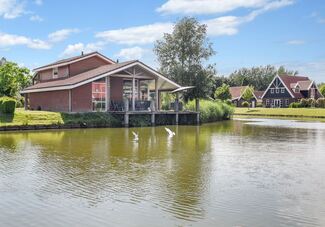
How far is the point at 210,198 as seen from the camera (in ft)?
33.4

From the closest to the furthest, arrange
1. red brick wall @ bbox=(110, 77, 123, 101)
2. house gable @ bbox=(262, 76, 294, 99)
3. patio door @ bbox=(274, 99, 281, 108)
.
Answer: red brick wall @ bbox=(110, 77, 123, 101) < house gable @ bbox=(262, 76, 294, 99) < patio door @ bbox=(274, 99, 281, 108)

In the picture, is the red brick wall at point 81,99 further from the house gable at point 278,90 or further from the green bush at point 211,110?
the house gable at point 278,90

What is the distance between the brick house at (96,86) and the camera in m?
34.9

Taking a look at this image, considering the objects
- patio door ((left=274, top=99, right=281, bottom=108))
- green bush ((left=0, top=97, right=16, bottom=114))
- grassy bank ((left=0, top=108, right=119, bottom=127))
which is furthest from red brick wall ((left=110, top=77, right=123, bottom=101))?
patio door ((left=274, top=99, right=281, bottom=108))

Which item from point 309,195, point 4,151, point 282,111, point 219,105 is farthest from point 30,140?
point 282,111

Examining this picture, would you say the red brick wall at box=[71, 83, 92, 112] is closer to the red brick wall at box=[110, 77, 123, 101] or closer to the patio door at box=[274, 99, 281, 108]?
the red brick wall at box=[110, 77, 123, 101]

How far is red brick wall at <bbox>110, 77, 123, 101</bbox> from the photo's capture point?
37156mm

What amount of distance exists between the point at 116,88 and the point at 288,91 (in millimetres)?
53050

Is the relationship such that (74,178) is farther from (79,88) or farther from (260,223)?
(79,88)

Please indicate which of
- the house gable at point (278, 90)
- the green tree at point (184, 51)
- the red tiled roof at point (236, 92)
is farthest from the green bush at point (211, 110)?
the red tiled roof at point (236, 92)

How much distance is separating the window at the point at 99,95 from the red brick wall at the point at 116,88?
84 cm

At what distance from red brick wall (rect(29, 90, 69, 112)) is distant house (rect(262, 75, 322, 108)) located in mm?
55040

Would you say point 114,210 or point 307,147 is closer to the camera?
point 114,210

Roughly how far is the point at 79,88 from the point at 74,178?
76.7 ft
